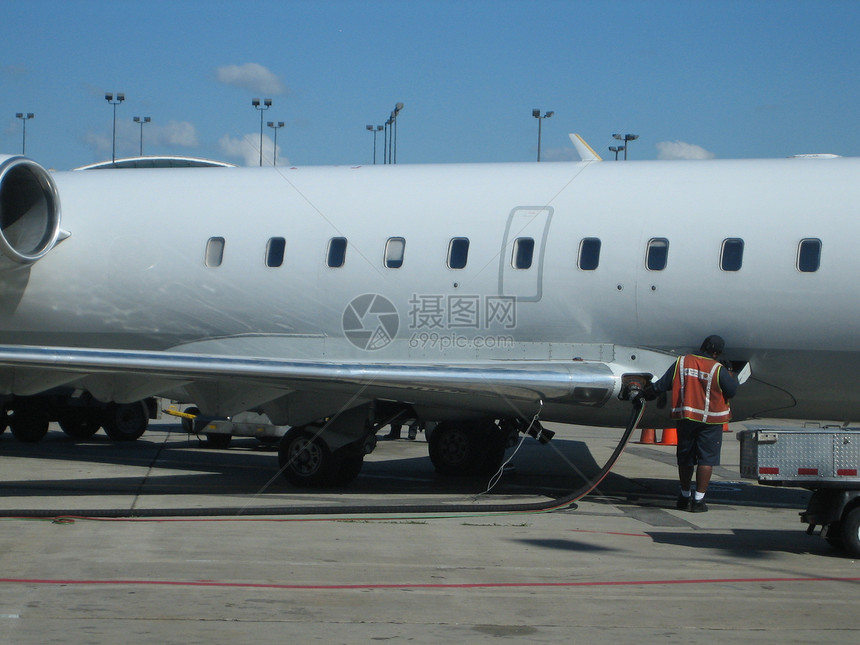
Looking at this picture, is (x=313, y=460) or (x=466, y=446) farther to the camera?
(x=466, y=446)

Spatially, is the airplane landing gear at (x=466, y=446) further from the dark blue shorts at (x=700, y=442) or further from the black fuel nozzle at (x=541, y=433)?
the dark blue shorts at (x=700, y=442)

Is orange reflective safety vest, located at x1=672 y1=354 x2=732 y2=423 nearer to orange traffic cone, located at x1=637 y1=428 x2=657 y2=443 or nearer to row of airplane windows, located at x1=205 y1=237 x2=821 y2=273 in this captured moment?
row of airplane windows, located at x1=205 y1=237 x2=821 y2=273

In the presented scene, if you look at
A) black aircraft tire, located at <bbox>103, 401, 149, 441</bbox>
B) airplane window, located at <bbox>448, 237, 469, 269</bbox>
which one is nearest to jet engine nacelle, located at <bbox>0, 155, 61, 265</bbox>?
airplane window, located at <bbox>448, 237, 469, 269</bbox>

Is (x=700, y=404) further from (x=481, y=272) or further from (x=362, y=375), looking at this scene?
(x=362, y=375)

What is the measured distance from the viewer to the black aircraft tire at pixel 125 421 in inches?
808

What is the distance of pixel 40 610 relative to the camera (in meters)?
6.75

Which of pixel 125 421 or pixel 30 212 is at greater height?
pixel 30 212

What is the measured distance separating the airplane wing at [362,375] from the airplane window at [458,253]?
4.59 feet

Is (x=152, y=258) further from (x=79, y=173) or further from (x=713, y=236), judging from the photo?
(x=713, y=236)

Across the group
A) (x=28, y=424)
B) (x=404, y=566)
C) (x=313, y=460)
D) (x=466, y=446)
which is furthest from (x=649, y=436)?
(x=28, y=424)

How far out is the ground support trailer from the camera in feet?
29.9

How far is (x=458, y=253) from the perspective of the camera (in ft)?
42.7

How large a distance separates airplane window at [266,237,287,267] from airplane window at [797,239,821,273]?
6.66 metres

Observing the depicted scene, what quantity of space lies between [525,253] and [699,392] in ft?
9.39
